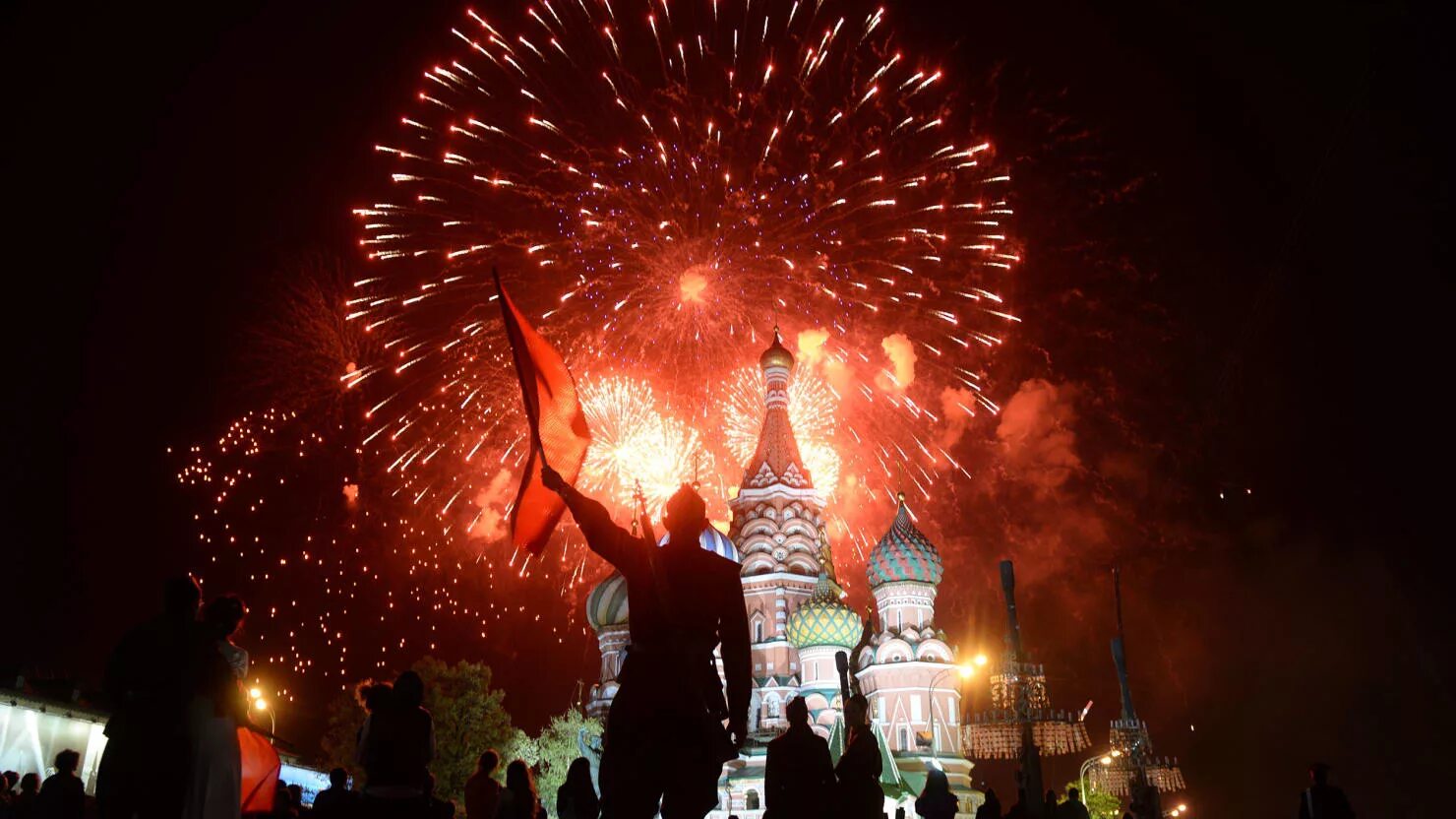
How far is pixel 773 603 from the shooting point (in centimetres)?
4650

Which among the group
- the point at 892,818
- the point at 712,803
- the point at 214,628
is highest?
the point at 214,628

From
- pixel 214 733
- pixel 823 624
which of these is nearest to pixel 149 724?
pixel 214 733

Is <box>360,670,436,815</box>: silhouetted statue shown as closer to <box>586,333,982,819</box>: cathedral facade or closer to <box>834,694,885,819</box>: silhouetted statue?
<box>834,694,885,819</box>: silhouetted statue

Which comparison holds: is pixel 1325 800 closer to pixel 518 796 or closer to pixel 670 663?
pixel 518 796

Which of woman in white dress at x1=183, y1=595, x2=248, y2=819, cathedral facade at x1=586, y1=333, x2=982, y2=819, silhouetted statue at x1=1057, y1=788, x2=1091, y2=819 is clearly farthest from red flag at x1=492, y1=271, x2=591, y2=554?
cathedral facade at x1=586, y1=333, x2=982, y2=819

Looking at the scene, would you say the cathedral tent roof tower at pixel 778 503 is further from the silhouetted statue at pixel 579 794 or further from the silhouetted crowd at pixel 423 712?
the silhouetted crowd at pixel 423 712

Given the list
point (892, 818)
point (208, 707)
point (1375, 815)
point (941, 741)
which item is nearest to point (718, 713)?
point (208, 707)

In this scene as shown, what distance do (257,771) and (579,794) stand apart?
9.59 feet

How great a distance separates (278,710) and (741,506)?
21129 millimetres

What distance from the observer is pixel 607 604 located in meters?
46.1

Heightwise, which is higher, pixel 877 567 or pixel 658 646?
pixel 877 567

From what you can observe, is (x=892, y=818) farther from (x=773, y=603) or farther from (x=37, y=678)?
(x=37, y=678)

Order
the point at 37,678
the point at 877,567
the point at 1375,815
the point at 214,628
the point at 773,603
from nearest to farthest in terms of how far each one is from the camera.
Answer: the point at 214,628 → the point at 1375,815 → the point at 37,678 → the point at 877,567 → the point at 773,603

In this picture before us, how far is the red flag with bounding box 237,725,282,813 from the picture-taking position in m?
5.80
